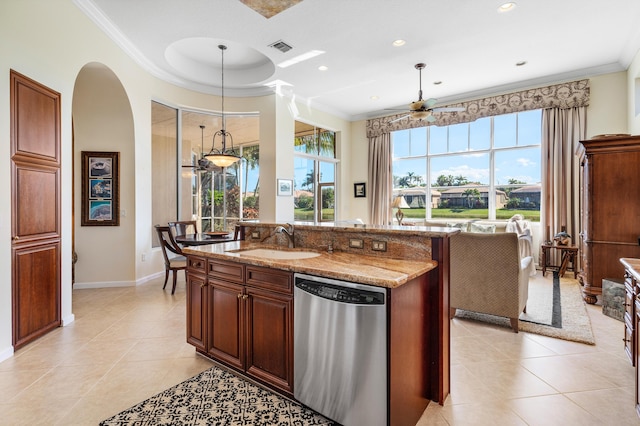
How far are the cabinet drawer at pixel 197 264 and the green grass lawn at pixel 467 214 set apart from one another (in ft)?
18.8

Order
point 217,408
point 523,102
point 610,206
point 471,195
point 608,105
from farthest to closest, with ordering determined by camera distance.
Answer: point 471,195 → point 523,102 → point 608,105 → point 610,206 → point 217,408

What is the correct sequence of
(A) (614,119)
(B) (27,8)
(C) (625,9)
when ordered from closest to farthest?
(B) (27,8), (C) (625,9), (A) (614,119)

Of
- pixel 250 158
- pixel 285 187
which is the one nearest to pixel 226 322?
pixel 285 187

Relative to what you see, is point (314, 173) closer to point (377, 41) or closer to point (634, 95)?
point (377, 41)

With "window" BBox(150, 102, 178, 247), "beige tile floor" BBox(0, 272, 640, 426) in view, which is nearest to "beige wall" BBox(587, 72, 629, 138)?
"beige tile floor" BBox(0, 272, 640, 426)

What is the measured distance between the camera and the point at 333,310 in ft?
5.39

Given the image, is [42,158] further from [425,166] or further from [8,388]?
[425,166]

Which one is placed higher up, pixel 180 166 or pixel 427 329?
pixel 180 166

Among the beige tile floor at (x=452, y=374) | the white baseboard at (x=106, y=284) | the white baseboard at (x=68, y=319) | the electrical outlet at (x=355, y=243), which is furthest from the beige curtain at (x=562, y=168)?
the white baseboard at (x=68, y=319)

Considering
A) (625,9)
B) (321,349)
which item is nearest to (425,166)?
(625,9)

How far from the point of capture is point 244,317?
212 cm

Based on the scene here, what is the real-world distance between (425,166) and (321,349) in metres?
6.26

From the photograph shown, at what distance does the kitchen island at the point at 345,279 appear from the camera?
5.34 ft

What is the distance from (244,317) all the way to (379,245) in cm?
100
